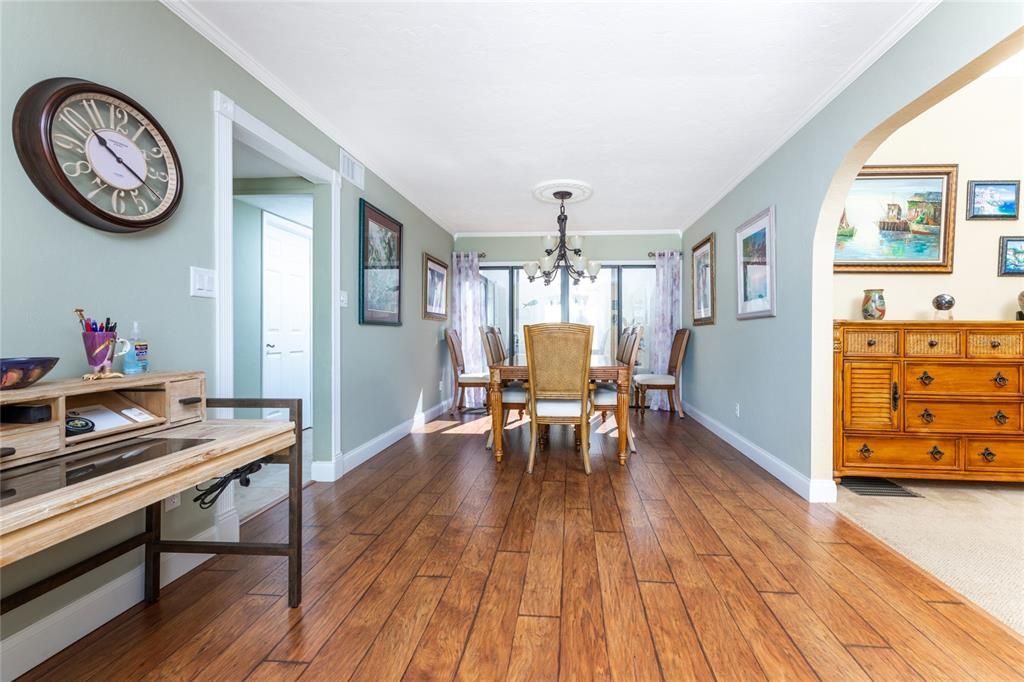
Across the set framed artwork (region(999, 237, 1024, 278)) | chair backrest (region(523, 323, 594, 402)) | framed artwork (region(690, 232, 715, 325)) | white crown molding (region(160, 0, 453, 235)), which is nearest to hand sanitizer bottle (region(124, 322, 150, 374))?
white crown molding (region(160, 0, 453, 235))

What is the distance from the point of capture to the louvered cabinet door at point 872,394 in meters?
2.79

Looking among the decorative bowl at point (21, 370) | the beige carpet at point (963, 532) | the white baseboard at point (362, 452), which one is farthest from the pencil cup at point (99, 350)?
the beige carpet at point (963, 532)

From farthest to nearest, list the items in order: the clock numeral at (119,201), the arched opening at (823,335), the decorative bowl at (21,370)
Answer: the arched opening at (823,335) < the clock numeral at (119,201) < the decorative bowl at (21,370)

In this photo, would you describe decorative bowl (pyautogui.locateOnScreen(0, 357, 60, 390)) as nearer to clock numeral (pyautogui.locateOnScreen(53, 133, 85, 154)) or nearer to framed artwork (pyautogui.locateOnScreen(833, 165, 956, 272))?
clock numeral (pyautogui.locateOnScreen(53, 133, 85, 154))

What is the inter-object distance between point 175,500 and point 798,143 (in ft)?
12.5

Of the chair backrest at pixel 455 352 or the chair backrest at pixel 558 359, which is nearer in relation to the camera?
the chair backrest at pixel 558 359

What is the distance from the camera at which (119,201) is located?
5.01 feet

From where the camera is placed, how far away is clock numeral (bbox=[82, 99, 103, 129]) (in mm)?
1427

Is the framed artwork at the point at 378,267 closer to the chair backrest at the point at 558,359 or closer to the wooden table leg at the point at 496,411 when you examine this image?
the wooden table leg at the point at 496,411

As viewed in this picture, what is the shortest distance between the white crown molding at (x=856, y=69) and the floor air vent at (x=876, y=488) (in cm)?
230

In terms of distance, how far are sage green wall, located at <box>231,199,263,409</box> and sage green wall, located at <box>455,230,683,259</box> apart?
8.28 feet

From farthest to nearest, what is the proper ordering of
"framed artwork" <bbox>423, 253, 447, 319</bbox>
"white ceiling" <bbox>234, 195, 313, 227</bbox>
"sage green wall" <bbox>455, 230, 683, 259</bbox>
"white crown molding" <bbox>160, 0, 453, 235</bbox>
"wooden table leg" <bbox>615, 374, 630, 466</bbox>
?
"sage green wall" <bbox>455, 230, 683, 259</bbox> < "framed artwork" <bbox>423, 253, 447, 319</bbox> < "white ceiling" <bbox>234, 195, 313, 227</bbox> < "wooden table leg" <bbox>615, 374, 630, 466</bbox> < "white crown molding" <bbox>160, 0, 453, 235</bbox>

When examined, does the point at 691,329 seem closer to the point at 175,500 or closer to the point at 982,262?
the point at 982,262

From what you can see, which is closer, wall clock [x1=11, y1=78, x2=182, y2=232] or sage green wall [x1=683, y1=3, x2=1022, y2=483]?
wall clock [x1=11, y1=78, x2=182, y2=232]
